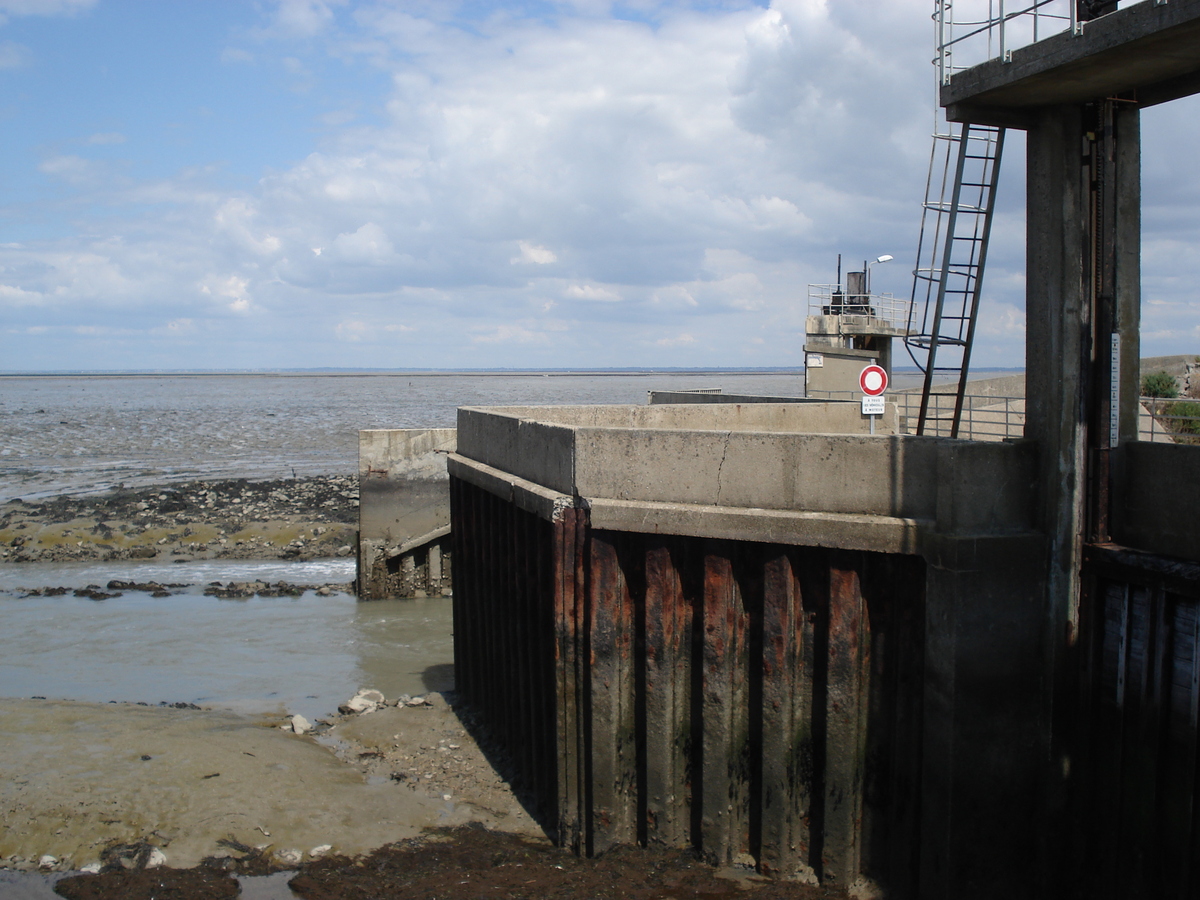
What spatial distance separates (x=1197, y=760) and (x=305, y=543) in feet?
76.2

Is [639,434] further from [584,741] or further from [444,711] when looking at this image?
[444,711]

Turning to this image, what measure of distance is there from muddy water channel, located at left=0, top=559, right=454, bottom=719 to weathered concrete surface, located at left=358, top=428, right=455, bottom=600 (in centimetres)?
71

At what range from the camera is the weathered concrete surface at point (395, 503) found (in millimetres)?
20422

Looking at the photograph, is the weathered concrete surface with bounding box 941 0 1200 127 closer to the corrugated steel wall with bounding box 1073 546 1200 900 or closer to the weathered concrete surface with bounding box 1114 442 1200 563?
the weathered concrete surface with bounding box 1114 442 1200 563

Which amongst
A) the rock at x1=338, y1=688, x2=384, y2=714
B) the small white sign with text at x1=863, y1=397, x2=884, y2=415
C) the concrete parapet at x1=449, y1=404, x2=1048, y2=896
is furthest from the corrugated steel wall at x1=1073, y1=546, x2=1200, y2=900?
the rock at x1=338, y1=688, x2=384, y2=714

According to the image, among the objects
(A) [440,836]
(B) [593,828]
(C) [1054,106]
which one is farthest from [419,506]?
(C) [1054,106]

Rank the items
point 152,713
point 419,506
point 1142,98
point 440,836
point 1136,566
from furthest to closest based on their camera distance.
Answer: point 419,506, point 152,713, point 440,836, point 1142,98, point 1136,566

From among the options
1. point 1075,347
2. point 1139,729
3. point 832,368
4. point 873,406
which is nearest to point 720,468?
point 1075,347

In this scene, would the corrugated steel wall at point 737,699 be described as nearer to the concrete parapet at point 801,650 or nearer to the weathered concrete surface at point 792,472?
the concrete parapet at point 801,650

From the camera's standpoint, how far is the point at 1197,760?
6.34 m

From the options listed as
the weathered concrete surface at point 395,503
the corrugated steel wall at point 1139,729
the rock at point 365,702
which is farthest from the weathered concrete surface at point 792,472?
the weathered concrete surface at point 395,503

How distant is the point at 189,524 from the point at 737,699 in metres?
24.3

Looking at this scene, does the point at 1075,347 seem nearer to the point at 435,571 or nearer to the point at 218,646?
the point at 218,646

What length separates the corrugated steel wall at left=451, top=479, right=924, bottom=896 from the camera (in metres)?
7.43
